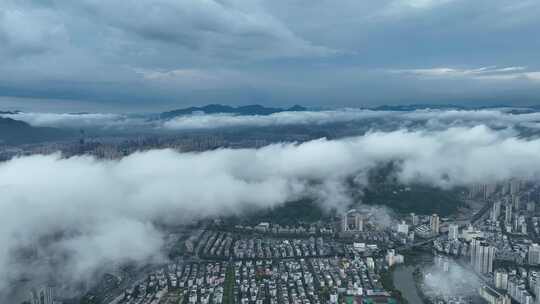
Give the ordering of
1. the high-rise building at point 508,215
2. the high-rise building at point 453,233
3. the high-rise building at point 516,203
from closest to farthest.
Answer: the high-rise building at point 453,233 → the high-rise building at point 508,215 → the high-rise building at point 516,203

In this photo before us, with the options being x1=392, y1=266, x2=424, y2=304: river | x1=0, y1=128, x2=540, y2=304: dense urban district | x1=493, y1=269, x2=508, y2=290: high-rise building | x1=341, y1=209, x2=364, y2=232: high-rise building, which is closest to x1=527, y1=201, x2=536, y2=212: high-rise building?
x1=0, y1=128, x2=540, y2=304: dense urban district

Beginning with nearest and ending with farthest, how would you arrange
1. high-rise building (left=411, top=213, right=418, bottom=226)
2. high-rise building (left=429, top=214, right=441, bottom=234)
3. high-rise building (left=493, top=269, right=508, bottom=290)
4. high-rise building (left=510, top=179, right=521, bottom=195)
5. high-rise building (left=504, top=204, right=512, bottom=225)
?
high-rise building (left=493, top=269, right=508, bottom=290)
high-rise building (left=429, top=214, right=441, bottom=234)
high-rise building (left=504, top=204, right=512, bottom=225)
high-rise building (left=411, top=213, right=418, bottom=226)
high-rise building (left=510, top=179, right=521, bottom=195)

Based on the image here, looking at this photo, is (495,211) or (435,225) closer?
(435,225)

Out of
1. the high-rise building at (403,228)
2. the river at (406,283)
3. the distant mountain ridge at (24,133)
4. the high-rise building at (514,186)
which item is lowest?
the river at (406,283)

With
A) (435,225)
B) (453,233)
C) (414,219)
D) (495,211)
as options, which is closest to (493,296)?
(453,233)

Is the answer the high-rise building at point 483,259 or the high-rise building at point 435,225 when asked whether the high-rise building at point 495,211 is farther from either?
the high-rise building at point 483,259

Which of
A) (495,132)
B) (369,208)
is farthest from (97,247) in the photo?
(495,132)

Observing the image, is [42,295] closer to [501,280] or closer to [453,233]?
[501,280]

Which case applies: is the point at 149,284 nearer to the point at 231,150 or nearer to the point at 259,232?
the point at 259,232

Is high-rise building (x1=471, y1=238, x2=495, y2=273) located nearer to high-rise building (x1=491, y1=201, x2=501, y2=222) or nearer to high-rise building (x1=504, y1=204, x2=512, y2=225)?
high-rise building (x1=504, y1=204, x2=512, y2=225)

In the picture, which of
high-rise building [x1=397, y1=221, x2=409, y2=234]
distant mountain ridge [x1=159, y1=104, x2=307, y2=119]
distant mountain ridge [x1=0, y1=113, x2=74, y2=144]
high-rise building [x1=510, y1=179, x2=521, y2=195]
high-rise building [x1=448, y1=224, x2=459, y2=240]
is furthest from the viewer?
distant mountain ridge [x1=159, y1=104, x2=307, y2=119]

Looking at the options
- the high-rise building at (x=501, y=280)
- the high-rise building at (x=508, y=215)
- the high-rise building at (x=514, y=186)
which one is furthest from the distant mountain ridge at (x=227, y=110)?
the high-rise building at (x=501, y=280)
